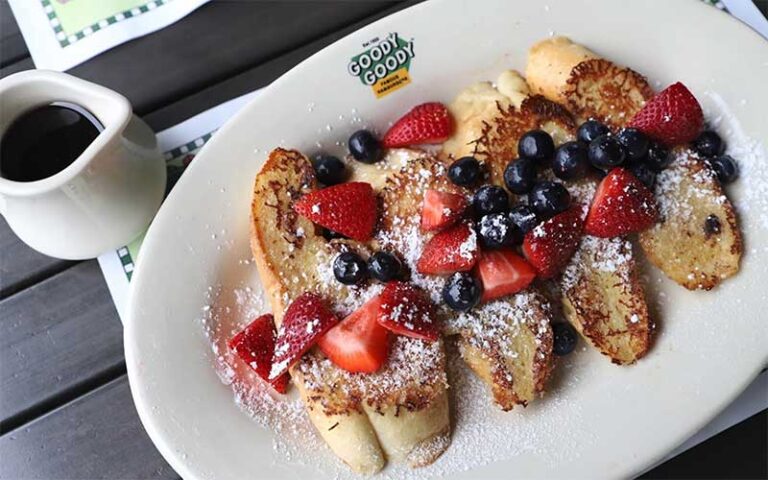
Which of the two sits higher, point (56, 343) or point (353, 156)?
point (353, 156)

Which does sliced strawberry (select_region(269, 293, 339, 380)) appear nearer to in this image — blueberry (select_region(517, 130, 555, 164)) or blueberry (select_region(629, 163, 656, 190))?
blueberry (select_region(517, 130, 555, 164))

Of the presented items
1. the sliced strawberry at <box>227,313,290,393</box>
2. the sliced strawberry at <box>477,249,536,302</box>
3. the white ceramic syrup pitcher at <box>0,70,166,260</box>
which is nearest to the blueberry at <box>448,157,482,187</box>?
the sliced strawberry at <box>477,249,536,302</box>

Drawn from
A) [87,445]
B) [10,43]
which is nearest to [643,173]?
[87,445]

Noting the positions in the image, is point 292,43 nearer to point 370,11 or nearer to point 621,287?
point 370,11

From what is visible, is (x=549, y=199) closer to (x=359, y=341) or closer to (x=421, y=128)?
(x=421, y=128)

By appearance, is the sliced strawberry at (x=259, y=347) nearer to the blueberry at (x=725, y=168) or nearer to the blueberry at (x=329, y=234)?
the blueberry at (x=329, y=234)

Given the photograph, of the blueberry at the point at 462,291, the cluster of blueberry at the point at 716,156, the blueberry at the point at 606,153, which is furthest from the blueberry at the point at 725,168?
the blueberry at the point at 462,291

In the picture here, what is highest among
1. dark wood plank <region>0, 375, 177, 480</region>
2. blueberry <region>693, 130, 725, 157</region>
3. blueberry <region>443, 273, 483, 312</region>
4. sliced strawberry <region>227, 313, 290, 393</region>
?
blueberry <region>693, 130, 725, 157</region>
